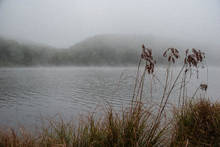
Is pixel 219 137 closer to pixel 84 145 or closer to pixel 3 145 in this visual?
pixel 84 145

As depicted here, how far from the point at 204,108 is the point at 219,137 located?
1.07 meters

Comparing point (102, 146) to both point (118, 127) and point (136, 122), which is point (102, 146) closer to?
point (118, 127)

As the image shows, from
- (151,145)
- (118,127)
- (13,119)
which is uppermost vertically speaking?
(118,127)

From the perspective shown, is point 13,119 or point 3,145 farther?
point 13,119

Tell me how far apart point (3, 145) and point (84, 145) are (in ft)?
4.67

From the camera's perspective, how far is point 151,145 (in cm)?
279

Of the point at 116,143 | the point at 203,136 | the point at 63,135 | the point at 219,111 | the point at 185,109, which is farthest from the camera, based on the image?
the point at 185,109

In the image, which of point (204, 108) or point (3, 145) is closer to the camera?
point (3, 145)

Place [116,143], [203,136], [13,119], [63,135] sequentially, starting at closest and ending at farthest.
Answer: [116,143] < [63,135] < [203,136] < [13,119]

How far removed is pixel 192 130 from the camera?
3.97 metres

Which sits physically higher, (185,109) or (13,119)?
(185,109)

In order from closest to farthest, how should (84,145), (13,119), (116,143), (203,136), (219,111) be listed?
(116,143) → (84,145) → (203,136) → (219,111) → (13,119)

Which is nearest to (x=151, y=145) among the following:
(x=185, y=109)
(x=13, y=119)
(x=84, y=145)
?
(x=84, y=145)

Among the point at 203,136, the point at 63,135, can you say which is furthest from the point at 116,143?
the point at 203,136
